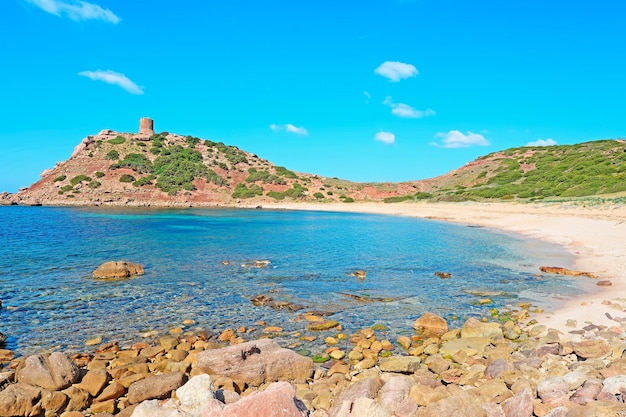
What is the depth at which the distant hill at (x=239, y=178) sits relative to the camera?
77.0 meters

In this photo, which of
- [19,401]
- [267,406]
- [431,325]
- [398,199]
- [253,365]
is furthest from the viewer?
[398,199]

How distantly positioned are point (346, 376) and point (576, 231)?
30.2 metres

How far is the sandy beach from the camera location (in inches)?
456

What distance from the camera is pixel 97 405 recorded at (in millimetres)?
6934

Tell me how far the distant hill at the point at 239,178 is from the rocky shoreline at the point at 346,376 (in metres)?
61.0

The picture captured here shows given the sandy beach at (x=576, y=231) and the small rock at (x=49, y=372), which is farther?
the sandy beach at (x=576, y=231)

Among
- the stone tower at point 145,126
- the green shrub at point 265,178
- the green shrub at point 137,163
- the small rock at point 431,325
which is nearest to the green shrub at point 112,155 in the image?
the green shrub at point 137,163

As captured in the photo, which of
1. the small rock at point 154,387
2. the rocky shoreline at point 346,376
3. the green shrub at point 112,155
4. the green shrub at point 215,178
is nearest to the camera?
the rocky shoreline at point 346,376

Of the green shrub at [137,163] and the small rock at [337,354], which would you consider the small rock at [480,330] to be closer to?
the small rock at [337,354]

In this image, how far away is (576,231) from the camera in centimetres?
3128

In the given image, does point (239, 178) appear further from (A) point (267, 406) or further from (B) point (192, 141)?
(A) point (267, 406)

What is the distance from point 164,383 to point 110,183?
289 feet

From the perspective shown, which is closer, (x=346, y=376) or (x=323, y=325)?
(x=346, y=376)

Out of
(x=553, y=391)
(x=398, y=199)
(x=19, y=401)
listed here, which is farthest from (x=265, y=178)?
(x=553, y=391)
